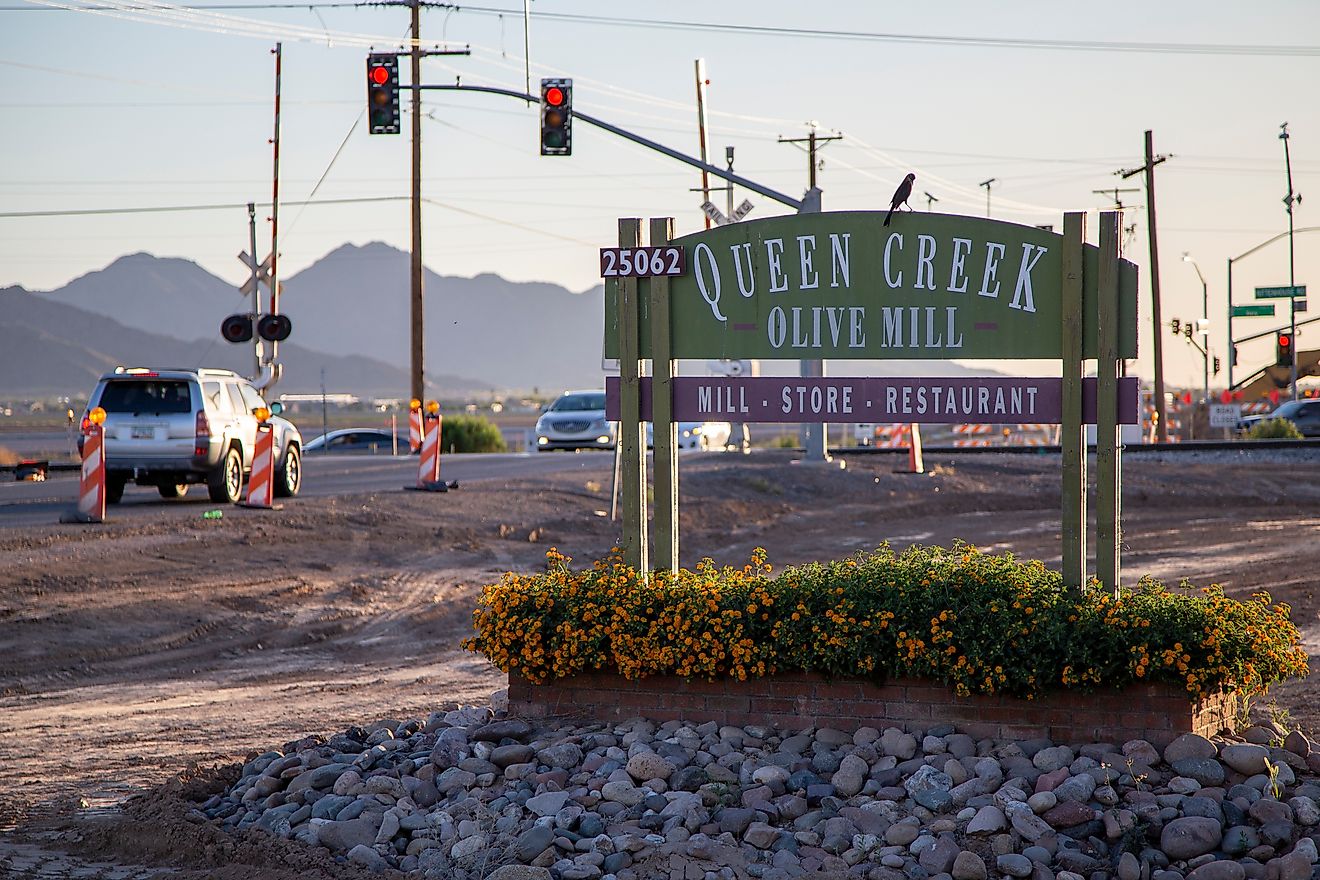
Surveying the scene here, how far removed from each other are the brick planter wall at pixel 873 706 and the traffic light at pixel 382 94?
15682mm

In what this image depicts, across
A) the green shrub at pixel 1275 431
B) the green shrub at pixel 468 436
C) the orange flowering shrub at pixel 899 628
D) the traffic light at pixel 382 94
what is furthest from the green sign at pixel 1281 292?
the orange flowering shrub at pixel 899 628

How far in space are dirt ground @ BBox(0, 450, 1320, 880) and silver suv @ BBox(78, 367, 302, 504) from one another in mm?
654

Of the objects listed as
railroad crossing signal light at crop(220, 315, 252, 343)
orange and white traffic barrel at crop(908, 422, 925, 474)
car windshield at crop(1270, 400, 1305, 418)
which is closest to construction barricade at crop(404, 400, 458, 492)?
railroad crossing signal light at crop(220, 315, 252, 343)

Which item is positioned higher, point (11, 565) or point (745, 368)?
point (745, 368)

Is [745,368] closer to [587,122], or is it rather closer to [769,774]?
[587,122]

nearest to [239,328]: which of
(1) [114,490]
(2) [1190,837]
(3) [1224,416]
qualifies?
(1) [114,490]

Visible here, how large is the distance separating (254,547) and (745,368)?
41.5 feet

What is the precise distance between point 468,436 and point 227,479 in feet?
74.6

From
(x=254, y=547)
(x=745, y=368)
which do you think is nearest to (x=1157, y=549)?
(x=745, y=368)

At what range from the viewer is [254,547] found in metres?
17.9

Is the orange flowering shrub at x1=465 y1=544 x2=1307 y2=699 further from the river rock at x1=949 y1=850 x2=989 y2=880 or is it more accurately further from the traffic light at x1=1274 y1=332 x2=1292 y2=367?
the traffic light at x1=1274 y1=332 x2=1292 y2=367

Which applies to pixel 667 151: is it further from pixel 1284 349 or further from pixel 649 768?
pixel 1284 349

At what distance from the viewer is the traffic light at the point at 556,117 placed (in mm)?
22531

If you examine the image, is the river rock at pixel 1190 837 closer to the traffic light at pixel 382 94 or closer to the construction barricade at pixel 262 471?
the construction barricade at pixel 262 471
